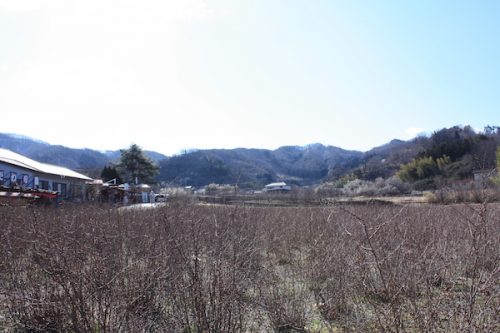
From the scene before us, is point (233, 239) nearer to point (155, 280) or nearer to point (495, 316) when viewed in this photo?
point (155, 280)

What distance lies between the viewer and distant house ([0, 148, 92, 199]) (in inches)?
1052

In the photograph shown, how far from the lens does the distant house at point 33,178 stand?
26.7 metres

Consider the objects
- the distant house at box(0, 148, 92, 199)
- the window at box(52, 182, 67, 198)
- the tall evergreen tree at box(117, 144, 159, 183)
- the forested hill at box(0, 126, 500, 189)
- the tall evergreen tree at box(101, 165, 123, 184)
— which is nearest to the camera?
the distant house at box(0, 148, 92, 199)

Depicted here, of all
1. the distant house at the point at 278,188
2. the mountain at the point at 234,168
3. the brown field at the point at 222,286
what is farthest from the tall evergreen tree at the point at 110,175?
the brown field at the point at 222,286

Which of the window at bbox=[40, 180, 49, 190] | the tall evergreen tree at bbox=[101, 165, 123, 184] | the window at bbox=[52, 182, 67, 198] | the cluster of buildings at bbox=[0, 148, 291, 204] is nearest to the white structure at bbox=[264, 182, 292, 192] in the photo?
the tall evergreen tree at bbox=[101, 165, 123, 184]

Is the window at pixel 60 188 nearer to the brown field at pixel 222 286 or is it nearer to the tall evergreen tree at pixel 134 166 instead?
the tall evergreen tree at pixel 134 166

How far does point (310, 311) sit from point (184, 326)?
7.05ft

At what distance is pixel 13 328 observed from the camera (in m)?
4.73

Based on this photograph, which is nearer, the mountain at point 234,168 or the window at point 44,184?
the window at point 44,184

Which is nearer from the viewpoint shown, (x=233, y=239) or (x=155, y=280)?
(x=233, y=239)

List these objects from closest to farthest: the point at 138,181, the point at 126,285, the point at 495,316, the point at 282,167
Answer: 1. the point at 495,316
2. the point at 126,285
3. the point at 138,181
4. the point at 282,167

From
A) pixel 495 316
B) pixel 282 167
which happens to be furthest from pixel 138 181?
pixel 282 167

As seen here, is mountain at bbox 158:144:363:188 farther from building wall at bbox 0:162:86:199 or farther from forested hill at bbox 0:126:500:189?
building wall at bbox 0:162:86:199

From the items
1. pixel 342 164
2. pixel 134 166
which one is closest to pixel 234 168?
pixel 342 164
